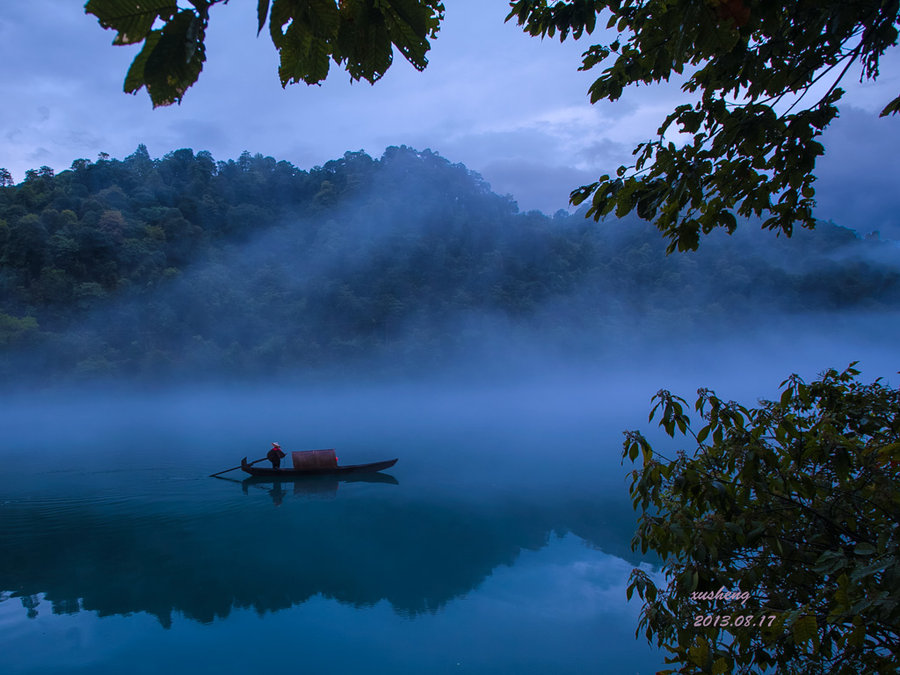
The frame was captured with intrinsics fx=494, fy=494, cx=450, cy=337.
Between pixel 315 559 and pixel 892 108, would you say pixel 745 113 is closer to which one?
pixel 892 108

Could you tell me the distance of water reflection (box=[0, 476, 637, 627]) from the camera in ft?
26.6

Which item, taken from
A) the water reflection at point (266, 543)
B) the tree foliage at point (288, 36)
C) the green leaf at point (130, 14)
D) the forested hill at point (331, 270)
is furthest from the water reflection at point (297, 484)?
the forested hill at point (331, 270)

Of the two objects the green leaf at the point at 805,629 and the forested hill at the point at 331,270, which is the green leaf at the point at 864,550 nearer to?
the green leaf at the point at 805,629

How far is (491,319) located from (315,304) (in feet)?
58.6

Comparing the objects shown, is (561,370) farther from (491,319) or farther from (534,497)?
(534,497)

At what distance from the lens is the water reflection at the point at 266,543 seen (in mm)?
8109

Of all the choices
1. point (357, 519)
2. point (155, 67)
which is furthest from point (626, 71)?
point (357, 519)

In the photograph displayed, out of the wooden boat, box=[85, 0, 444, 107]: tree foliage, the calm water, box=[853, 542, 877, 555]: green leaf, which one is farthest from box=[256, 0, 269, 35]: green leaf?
the wooden boat

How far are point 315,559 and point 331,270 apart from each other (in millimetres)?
41316

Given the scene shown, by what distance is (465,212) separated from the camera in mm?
59531

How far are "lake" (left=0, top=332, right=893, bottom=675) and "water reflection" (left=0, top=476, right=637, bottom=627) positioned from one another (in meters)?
0.04

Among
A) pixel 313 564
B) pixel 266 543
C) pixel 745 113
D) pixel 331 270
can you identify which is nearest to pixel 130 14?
pixel 745 113

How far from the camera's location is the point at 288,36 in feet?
3.36

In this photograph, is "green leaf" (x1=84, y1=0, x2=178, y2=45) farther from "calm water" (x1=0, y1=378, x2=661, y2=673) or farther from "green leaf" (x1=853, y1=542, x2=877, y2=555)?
"calm water" (x1=0, y1=378, x2=661, y2=673)
